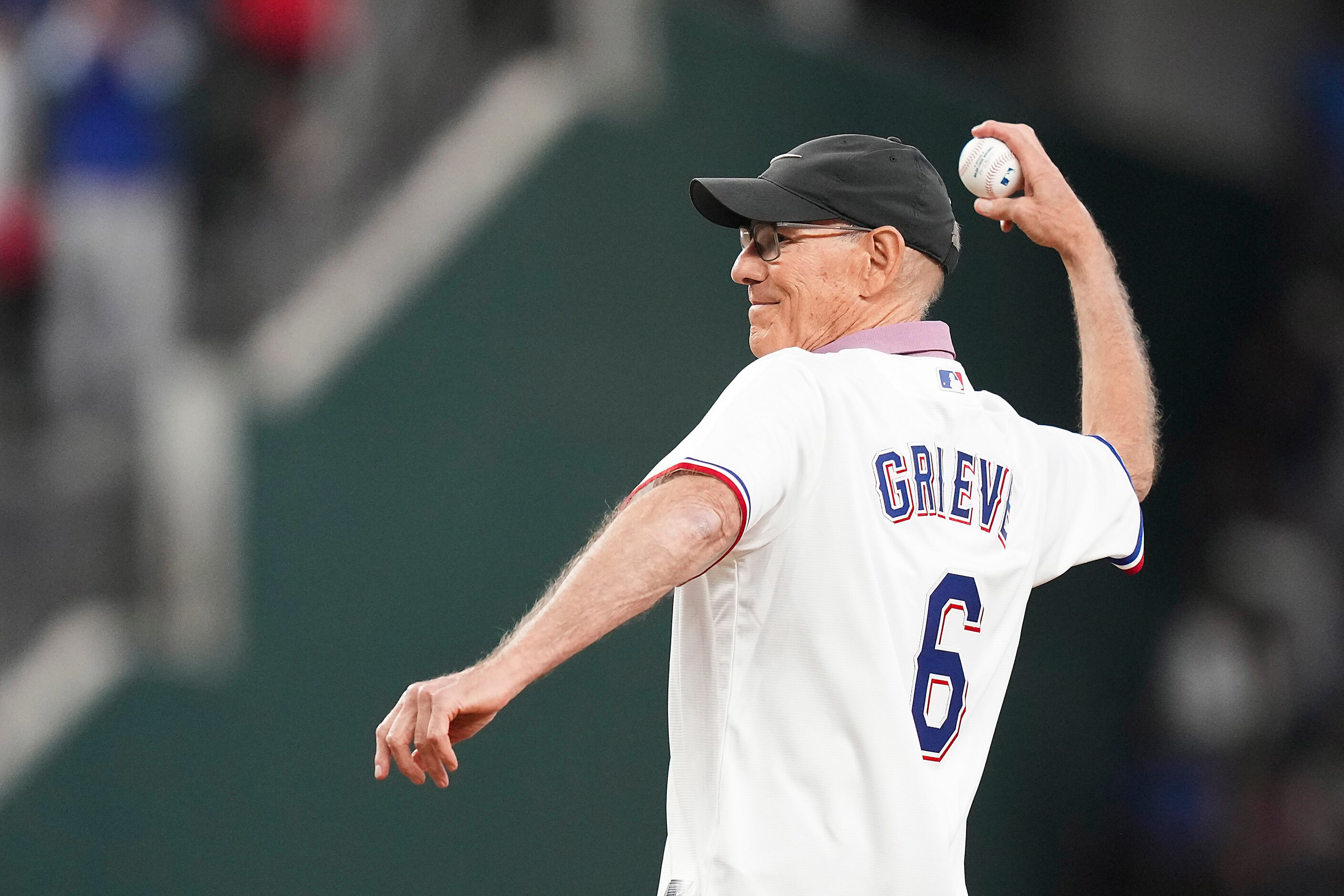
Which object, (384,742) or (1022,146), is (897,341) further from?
(384,742)

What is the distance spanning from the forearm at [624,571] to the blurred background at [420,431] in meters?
4.73

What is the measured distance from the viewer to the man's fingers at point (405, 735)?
204cm

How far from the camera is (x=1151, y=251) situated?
10750 mm

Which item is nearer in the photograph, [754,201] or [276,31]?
[754,201]

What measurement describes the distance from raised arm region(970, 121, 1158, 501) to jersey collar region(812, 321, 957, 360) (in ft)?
1.79

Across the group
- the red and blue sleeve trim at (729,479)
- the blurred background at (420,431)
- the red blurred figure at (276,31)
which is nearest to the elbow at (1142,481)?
the red and blue sleeve trim at (729,479)

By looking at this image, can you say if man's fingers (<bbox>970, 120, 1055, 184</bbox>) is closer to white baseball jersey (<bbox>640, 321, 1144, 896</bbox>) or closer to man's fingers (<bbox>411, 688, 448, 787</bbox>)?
white baseball jersey (<bbox>640, 321, 1144, 896</bbox>)

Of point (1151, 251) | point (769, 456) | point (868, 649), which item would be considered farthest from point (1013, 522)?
point (1151, 251)

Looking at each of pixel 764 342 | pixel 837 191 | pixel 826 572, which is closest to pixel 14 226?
pixel 764 342

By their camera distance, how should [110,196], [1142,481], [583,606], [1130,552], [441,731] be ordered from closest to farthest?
1. [441,731]
2. [583,606]
3. [1130,552]
4. [1142,481]
5. [110,196]

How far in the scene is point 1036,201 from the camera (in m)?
3.21

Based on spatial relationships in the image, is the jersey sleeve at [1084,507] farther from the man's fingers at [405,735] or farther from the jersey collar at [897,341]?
the man's fingers at [405,735]

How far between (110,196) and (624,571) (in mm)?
5625

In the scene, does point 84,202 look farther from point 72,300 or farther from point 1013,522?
point 1013,522
